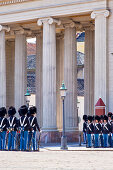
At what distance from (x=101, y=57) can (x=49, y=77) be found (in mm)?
4855

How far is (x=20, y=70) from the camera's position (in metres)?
51.3

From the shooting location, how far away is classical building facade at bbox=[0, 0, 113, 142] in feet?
137

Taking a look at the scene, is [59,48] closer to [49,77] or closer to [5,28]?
[5,28]

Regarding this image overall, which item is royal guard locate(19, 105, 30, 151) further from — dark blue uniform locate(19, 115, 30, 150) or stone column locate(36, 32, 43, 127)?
stone column locate(36, 32, 43, 127)

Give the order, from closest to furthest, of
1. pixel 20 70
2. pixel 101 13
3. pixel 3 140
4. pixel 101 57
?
1. pixel 3 140
2. pixel 101 57
3. pixel 101 13
4. pixel 20 70

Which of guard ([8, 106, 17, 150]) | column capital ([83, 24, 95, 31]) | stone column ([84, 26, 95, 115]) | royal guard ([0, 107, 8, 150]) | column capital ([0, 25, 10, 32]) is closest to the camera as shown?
guard ([8, 106, 17, 150])

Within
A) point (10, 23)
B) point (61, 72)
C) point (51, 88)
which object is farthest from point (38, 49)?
point (51, 88)

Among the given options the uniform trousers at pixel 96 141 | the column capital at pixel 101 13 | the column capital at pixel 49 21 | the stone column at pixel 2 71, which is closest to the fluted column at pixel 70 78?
the column capital at pixel 49 21

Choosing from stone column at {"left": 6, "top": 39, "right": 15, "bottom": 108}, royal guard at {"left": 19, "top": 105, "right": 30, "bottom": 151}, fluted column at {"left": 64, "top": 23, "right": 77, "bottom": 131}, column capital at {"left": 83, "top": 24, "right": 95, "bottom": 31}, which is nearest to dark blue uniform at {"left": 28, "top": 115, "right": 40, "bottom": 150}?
royal guard at {"left": 19, "top": 105, "right": 30, "bottom": 151}

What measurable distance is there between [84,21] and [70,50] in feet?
7.85

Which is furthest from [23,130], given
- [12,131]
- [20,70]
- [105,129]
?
[20,70]

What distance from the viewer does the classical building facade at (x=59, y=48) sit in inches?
1646

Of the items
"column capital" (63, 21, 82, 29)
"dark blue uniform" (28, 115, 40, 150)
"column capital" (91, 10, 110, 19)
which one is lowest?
"dark blue uniform" (28, 115, 40, 150)

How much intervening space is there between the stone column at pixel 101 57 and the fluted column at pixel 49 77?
4.30 meters
